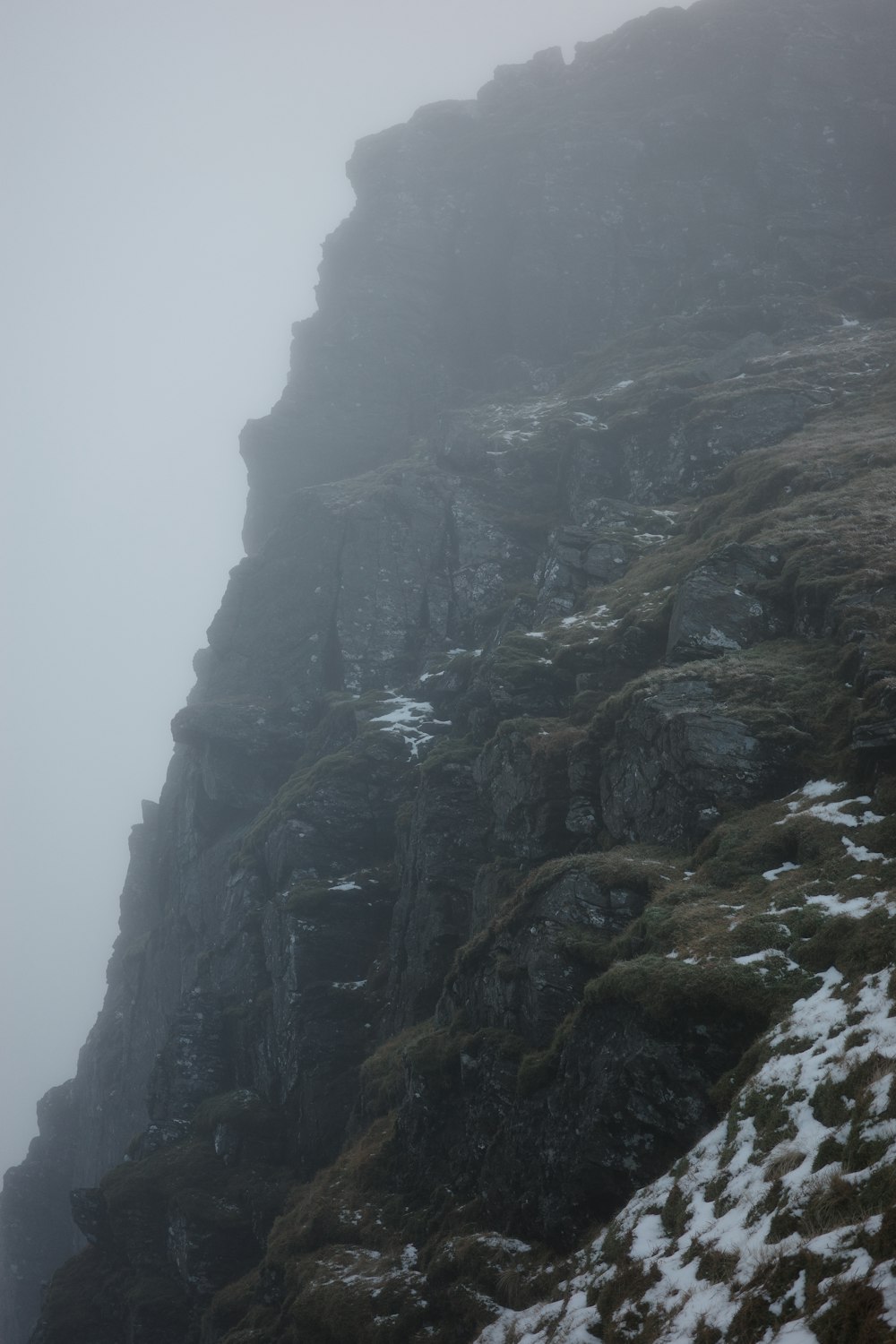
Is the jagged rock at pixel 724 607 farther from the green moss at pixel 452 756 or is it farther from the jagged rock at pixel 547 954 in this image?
the jagged rock at pixel 547 954

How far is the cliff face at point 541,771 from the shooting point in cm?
1880

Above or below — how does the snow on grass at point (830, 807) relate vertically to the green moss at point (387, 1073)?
above

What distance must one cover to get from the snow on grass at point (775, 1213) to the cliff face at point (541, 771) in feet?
0.34

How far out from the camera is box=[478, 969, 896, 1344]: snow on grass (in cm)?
998

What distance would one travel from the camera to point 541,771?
116 feet

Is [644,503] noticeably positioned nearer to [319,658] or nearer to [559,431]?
[559,431]

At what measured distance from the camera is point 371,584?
230 feet

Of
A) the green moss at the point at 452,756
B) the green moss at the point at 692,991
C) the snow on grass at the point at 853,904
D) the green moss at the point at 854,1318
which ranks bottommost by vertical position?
the green moss at the point at 854,1318

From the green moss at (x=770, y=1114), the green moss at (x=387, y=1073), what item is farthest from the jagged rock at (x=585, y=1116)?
the green moss at (x=387, y=1073)

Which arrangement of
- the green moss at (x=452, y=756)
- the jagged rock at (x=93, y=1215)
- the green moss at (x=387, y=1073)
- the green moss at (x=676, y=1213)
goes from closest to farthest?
the green moss at (x=676, y=1213)
the green moss at (x=387, y=1073)
the jagged rock at (x=93, y=1215)
the green moss at (x=452, y=756)

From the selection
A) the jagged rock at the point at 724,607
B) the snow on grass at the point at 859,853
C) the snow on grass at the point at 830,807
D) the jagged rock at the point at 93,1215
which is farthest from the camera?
the jagged rock at the point at 93,1215

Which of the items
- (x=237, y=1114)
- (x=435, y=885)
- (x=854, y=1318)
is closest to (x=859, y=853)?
(x=854, y=1318)

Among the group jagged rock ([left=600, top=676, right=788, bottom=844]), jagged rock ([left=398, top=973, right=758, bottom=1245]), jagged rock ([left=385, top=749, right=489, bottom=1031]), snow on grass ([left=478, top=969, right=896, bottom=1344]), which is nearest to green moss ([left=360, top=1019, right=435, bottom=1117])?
jagged rock ([left=385, top=749, right=489, bottom=1031])

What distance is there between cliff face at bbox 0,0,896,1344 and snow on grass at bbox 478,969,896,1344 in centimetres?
10
